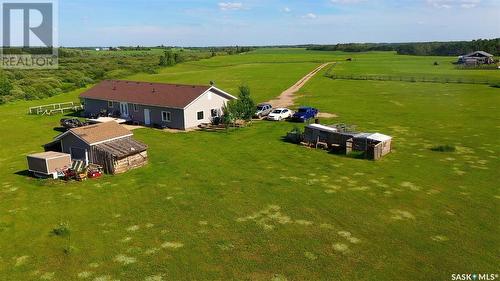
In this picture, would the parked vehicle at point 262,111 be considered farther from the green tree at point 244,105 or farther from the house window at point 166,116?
the house window at point 166,116

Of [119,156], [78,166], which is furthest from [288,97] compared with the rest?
[78,166]

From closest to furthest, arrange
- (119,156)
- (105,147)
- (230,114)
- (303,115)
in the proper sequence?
(119,156)
(105,147)
(230,114)
(303,115)

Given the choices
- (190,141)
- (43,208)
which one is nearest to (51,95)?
(190,141)

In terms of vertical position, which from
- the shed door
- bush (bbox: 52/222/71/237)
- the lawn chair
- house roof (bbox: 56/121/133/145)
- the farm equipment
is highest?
house roof (bbox: 56/121/133/145)

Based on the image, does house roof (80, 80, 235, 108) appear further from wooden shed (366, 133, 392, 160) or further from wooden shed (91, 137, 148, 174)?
wooden shed (366, 133, 392, 160)

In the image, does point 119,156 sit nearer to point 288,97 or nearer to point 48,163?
point 48,163

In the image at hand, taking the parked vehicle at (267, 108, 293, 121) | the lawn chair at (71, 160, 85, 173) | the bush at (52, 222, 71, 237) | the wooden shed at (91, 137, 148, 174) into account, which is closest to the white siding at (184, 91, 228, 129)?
the parked vehicle at (267, 108, 293, 121)
